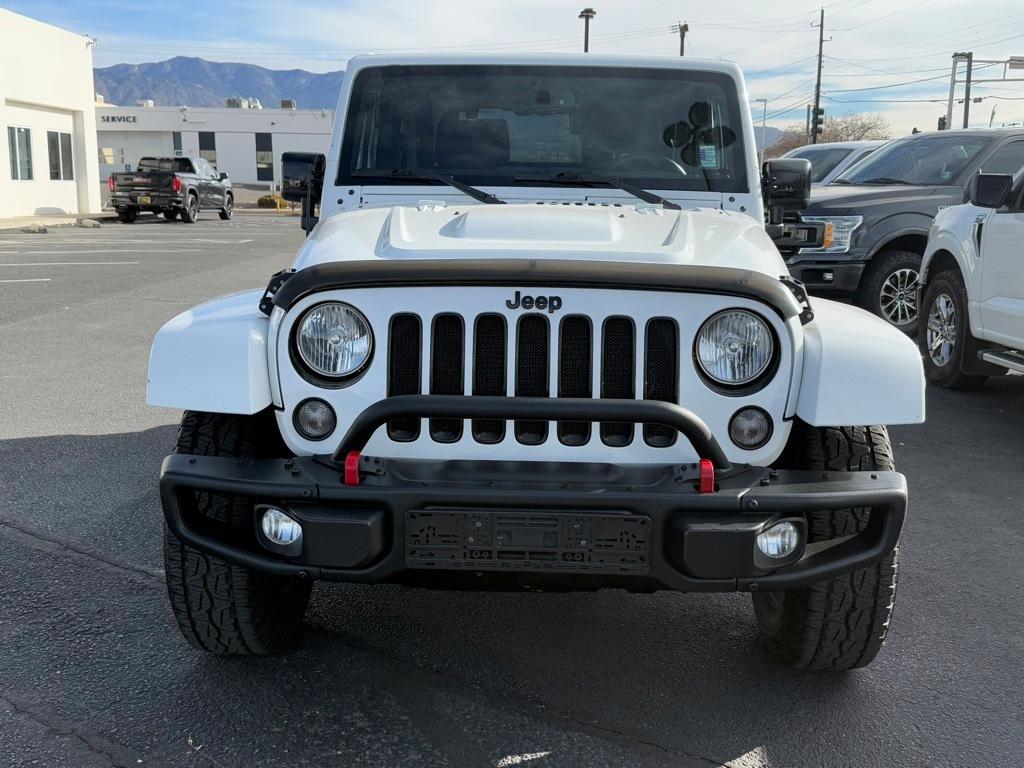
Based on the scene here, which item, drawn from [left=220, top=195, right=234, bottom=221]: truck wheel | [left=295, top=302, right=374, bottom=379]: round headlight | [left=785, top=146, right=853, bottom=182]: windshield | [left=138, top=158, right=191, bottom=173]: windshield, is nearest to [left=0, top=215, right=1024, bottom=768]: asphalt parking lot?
[left=295, top=302, right=374, bottom=379]: round headlight

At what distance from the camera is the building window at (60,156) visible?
1231 inches

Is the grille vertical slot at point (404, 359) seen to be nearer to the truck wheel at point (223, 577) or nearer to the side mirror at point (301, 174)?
the truck wheel at point (223, 577)

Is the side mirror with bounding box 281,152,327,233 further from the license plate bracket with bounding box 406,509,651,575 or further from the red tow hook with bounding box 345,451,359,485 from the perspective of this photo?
the license plate bracket with bounding box 406,509,651,575

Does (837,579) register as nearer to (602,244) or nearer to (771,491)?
(771,491)

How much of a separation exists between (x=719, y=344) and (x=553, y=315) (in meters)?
0.45

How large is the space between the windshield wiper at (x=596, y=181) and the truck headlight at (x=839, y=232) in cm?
557

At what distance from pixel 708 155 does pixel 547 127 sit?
67 cm

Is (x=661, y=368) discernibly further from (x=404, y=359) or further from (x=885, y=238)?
(x=885, y=238)

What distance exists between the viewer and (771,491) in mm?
2584

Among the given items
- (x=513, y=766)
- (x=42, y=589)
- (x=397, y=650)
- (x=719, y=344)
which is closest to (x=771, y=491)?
(x=719, y=344)

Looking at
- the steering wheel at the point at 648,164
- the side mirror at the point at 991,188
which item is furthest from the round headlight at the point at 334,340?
the side mirror at the point at 991,188

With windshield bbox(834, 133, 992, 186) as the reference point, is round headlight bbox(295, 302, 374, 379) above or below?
below

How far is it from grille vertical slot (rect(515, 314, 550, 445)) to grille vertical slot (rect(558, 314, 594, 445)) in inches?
1.8

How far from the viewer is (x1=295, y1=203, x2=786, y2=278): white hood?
2.89m
